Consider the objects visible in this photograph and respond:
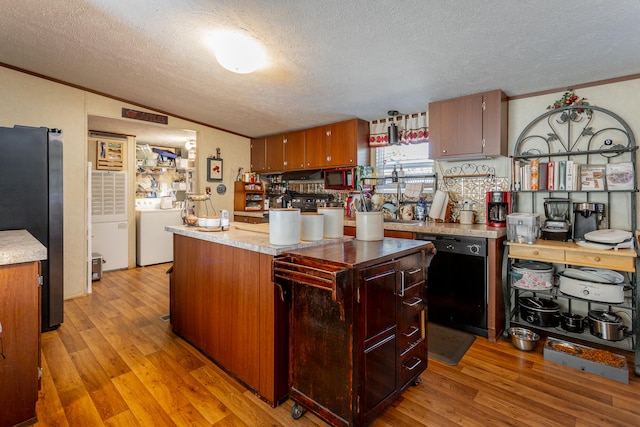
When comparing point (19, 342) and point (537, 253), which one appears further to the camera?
point (537, 253)

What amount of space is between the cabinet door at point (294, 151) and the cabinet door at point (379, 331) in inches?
142

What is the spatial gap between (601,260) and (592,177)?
820 mm

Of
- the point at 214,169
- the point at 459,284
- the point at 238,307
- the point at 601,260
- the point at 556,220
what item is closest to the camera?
the point at 238,307

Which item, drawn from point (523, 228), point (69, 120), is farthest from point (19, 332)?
point (523, 228)

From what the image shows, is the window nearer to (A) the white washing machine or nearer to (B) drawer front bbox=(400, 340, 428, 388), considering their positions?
(B) drawer front bbox=(400, 340, 428, 388)

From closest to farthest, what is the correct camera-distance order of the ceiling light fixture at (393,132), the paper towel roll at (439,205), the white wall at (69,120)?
the white wall at (69,120) → the paper towel roll at (439,205) → the ceiling light fixture at (393,132)

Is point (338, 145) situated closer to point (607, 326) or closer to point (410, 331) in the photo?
point (410, 331)

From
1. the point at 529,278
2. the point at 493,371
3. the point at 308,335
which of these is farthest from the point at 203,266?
the point at 529,278

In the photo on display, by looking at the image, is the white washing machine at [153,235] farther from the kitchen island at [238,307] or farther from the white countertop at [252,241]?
the white countertop at [252,241]

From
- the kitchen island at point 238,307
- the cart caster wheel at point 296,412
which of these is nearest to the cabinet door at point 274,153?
the kitchen island at point 238,307

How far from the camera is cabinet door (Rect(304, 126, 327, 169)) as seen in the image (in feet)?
15.3

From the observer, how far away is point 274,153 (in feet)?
18.0

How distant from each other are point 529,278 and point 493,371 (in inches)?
36.2

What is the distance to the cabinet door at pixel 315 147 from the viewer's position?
466cm
